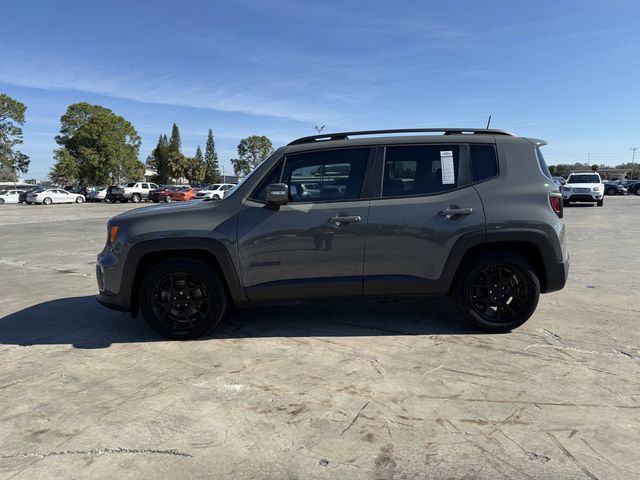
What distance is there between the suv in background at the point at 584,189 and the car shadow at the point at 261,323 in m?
22.4

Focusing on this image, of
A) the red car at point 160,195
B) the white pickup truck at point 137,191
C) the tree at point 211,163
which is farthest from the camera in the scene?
the tree at point 211,163

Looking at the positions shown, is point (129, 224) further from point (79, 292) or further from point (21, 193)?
point (21, 193)

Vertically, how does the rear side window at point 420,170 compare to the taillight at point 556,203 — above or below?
above

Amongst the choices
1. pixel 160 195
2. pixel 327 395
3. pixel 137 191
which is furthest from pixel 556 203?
pixel 137 191

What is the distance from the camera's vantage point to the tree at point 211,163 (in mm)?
119438

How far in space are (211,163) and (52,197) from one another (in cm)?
8314

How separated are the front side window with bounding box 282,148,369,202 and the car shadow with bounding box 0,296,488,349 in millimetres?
1348

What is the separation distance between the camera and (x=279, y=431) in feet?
9.37

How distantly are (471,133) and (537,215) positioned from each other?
39.2 inches

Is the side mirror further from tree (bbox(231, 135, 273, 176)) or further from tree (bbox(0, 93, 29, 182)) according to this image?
tree (bbox(231, 135, 273, 176))

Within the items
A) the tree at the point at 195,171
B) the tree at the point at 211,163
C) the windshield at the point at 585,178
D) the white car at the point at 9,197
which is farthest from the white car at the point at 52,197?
the tree at the point at 211,163

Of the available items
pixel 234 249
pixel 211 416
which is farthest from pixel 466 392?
pixel 234 249

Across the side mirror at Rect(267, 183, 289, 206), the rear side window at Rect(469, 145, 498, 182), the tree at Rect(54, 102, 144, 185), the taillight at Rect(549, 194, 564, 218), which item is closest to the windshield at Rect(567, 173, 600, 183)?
the taillight at Rect(549, 194, 564, 218)

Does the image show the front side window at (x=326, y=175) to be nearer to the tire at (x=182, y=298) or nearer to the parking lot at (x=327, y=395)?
the tire at (x=182, y=298)
